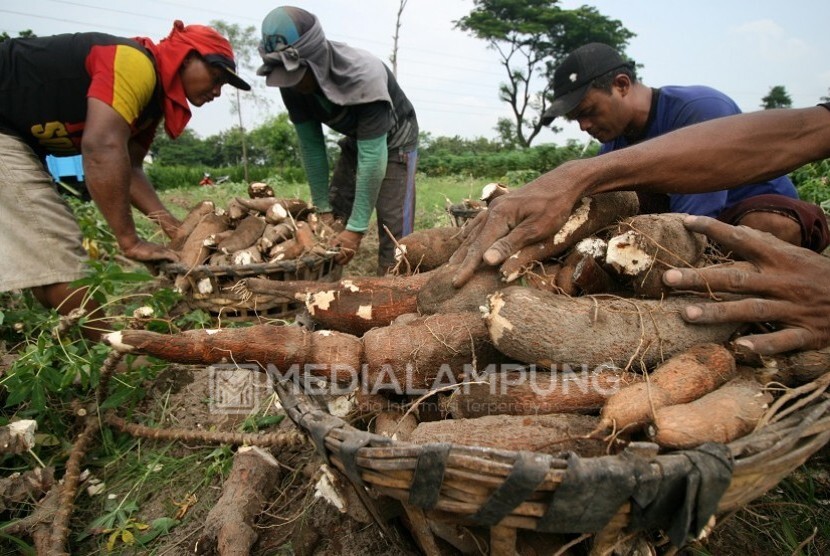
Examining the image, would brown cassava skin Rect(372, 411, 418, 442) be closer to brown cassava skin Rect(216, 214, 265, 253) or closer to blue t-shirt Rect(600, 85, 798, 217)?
blue t-shirt Rect(600, 85, 798, 217)

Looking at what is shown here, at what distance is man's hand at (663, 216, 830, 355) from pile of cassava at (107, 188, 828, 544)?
0.07m

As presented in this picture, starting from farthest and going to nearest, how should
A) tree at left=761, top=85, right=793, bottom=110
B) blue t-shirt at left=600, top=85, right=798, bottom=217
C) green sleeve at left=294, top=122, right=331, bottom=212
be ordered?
tree at left=761, top=85, right=793, bottom=110, green sleeve at left=294, top=122, right=331, bottom=212, blue t-shirt at left=600, top=85, right=798, bottom=217

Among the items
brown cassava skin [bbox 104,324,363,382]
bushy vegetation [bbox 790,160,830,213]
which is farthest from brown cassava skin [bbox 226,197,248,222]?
bushy vegetation [bbox 790,160,830,213]

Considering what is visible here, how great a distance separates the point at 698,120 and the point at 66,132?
3157 millimetres

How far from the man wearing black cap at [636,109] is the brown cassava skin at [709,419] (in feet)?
3.12

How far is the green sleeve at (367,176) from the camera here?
298 centimetres

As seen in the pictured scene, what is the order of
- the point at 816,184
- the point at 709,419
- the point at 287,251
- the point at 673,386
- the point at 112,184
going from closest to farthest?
the point at 709,419
the point at 673,386
the point at 112,184
the point at 287,251
the point at 816,184

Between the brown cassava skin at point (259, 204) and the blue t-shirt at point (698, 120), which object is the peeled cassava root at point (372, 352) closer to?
the blue t-shirt at point (698, 120)

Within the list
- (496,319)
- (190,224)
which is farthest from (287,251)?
(496,319)

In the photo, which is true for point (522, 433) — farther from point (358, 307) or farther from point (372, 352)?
point (358, 307)

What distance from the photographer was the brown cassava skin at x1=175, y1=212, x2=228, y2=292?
2.73 m

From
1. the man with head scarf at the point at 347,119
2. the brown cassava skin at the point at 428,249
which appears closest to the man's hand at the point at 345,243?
the man with head scarf at the point at 347,119

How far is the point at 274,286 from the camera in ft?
6.13

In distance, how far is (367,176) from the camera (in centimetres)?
301
